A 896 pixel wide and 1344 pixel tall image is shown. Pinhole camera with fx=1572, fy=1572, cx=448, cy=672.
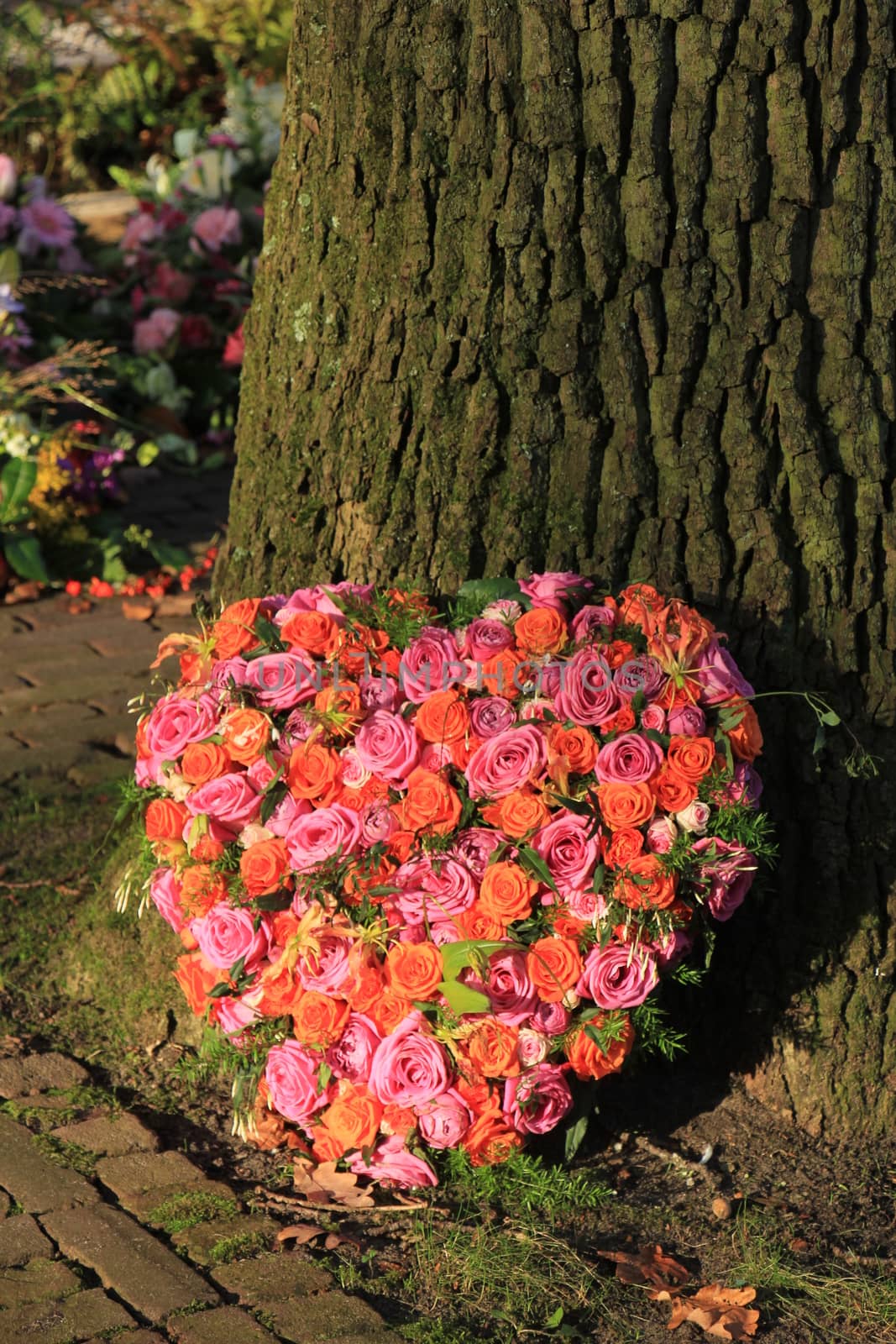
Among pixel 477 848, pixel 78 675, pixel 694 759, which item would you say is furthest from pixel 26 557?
pixel 694 759

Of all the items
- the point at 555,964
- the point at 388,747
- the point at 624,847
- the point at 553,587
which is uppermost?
the point at 553,587

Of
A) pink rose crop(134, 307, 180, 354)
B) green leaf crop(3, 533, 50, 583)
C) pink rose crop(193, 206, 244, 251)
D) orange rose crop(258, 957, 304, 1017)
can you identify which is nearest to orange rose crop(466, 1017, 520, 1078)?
orange rose crop(258, 957, 304, 1017)

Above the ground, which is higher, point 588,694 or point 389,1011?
point 588,694

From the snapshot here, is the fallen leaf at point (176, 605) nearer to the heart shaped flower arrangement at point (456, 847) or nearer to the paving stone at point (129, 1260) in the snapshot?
the heart shaped flower arrangement at point (456, 847)

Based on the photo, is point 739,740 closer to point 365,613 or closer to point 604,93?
point 365,613

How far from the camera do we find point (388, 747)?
8.90 feet

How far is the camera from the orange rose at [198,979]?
9.58 feet

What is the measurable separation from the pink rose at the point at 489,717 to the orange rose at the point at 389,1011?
0.48 meters

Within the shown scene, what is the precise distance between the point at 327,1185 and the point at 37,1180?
52 centimetres

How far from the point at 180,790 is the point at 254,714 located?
22 cm

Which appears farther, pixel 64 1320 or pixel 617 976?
pixel 617 976

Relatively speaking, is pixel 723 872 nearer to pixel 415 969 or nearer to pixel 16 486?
pixel 415 969

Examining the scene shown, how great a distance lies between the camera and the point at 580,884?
266 cm

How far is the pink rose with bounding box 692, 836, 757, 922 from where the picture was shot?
2.68 meters
